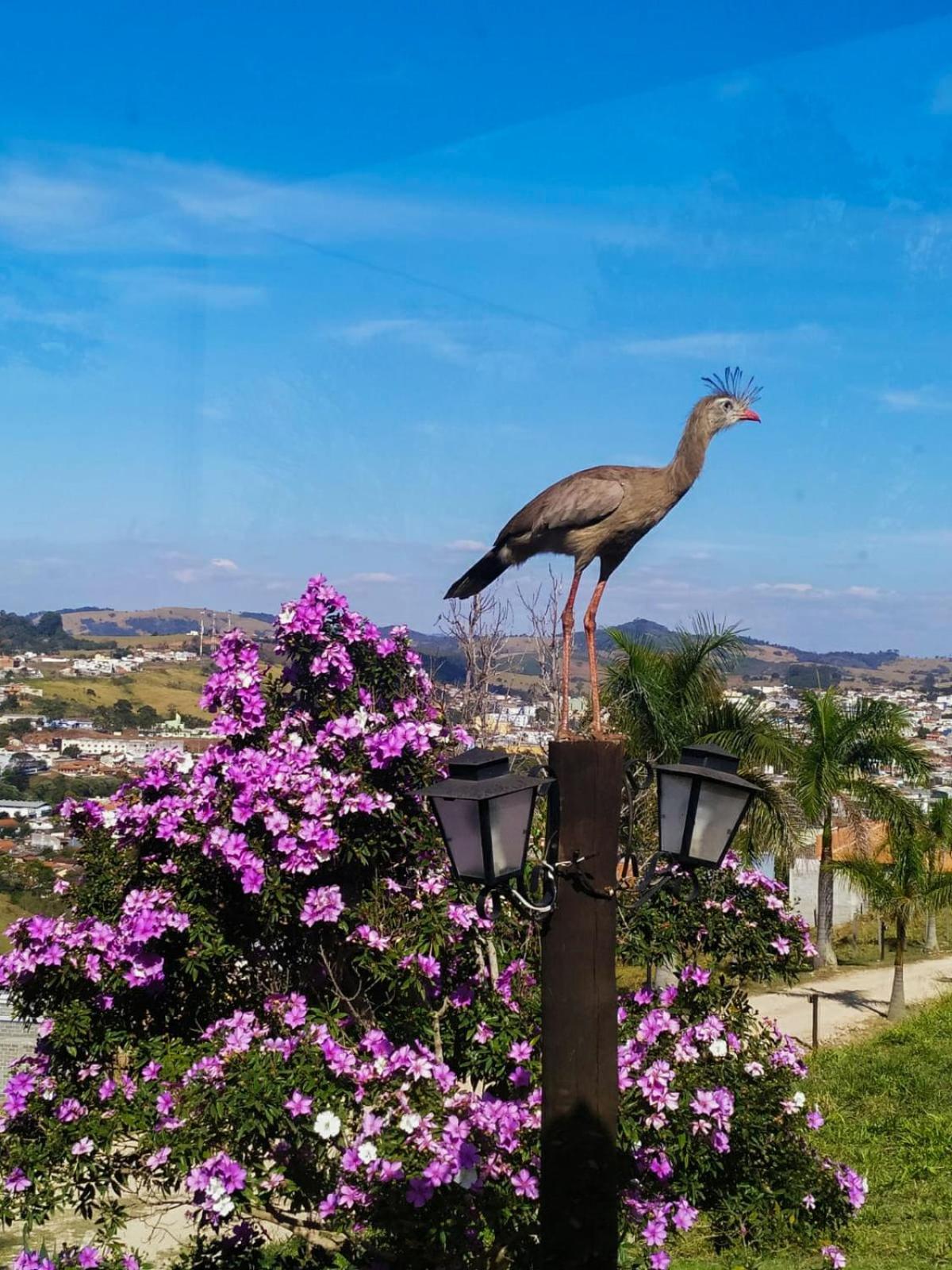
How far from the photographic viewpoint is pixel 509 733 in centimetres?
2322

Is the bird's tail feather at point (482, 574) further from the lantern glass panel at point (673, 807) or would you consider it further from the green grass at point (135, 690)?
the green grass at point (135, 690)

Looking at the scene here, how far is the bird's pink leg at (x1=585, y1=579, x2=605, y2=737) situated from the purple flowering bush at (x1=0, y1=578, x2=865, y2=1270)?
1653mm

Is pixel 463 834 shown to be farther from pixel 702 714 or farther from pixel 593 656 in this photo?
pixel 702 714

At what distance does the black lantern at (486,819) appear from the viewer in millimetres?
3477

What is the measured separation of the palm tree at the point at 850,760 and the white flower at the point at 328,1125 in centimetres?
1684

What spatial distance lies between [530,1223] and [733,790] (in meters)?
2.59

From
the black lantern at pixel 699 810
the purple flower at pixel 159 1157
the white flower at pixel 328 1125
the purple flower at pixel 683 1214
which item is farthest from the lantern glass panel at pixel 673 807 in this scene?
the purple flower at pixel 159 1157

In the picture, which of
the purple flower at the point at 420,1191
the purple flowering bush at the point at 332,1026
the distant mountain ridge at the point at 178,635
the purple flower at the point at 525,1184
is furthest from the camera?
the distant mountain ridge at the point at 178,635

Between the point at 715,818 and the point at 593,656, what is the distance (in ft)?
3.19

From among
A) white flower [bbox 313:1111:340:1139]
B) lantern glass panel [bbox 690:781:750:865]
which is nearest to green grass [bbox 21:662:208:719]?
white flower [bbox 313:1111:340:1139]

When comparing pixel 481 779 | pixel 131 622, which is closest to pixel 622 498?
pixel 481 779

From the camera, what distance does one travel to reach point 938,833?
69.5ft

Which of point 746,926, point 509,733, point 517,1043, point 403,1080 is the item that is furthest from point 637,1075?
point 509,733

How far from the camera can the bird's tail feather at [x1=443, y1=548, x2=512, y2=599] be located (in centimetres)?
574
